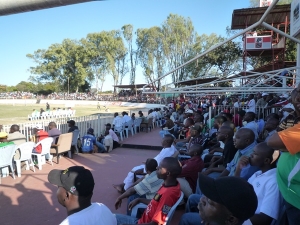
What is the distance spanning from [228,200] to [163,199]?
147 cm

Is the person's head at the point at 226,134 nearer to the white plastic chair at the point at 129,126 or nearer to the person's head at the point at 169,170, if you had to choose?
the person's head at the point at 169,170

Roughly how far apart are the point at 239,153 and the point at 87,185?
94.8 inches

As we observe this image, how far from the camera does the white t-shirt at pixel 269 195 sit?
2311mm

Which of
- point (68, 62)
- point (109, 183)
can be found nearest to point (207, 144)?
point (109, 183)

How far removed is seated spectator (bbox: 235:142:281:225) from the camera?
7.55ft

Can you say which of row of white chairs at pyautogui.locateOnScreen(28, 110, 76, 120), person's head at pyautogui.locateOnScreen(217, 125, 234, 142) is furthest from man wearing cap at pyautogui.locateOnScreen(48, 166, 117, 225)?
row of white chairs at pyautogui.locateOnScreen(28, 110, 76, 120)

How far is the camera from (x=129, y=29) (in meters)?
59.8

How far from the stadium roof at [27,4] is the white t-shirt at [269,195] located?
7.03 ft

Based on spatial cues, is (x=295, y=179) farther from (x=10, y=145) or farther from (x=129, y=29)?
(x=129, y=29)

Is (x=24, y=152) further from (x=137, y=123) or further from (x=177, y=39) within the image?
(x=177, y=39)

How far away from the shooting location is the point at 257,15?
17922mm

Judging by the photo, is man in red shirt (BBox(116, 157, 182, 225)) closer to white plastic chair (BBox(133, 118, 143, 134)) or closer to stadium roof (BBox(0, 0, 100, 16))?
stadium roof (BBox(0, 0, 100, 16))

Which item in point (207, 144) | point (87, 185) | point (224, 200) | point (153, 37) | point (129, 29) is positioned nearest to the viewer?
point (224, 200)

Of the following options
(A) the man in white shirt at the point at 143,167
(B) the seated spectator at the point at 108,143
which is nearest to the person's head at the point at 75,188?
(A) the man in white shirt at the point at 143,167
